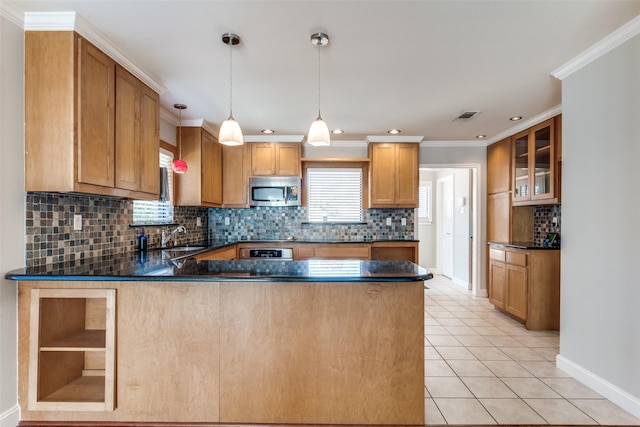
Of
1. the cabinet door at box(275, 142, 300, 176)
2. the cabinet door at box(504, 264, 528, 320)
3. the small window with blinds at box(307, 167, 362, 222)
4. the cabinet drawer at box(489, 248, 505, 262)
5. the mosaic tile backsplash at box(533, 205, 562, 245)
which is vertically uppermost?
the cabinet door at box(275, 142, 300, 176)

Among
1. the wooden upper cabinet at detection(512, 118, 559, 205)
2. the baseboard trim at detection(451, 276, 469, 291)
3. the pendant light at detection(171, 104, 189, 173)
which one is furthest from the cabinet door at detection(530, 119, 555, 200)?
the pendant light at detection(171, 104, 189, 173)

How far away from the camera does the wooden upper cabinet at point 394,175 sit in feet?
15.5

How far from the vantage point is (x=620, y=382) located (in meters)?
2.08

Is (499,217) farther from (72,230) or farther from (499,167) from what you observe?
(72,230)

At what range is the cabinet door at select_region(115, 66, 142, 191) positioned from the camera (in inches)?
91.0

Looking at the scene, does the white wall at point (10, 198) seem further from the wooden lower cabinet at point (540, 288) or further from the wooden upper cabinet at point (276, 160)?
the wooden lower cabinet at point (540, 288)

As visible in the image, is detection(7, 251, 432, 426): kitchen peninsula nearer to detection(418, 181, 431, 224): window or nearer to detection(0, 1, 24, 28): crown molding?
detection(0, 1, 24, 28): crown molding

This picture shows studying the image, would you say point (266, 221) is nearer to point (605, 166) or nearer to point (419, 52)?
point (419, 52)

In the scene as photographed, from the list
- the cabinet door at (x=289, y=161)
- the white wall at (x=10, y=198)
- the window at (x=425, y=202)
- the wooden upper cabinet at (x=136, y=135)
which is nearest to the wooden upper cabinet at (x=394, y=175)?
the cabinet door at (x=289, y=161)

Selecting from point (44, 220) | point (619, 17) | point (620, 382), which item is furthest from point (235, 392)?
point (619, 17)

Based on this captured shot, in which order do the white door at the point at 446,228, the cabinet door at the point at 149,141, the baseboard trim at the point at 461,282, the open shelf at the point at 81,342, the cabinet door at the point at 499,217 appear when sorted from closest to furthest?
the open shelf at the point at 81,342
the cabinet door at the point at 149,141
the cabinet door at the point at 499,217
the baseboard trim at the point at 461,282
the white door at the point at 446,228

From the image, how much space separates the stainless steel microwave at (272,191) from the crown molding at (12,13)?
117 inches

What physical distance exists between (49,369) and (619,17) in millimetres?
4026

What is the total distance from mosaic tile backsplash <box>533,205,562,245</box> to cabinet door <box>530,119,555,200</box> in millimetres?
382
